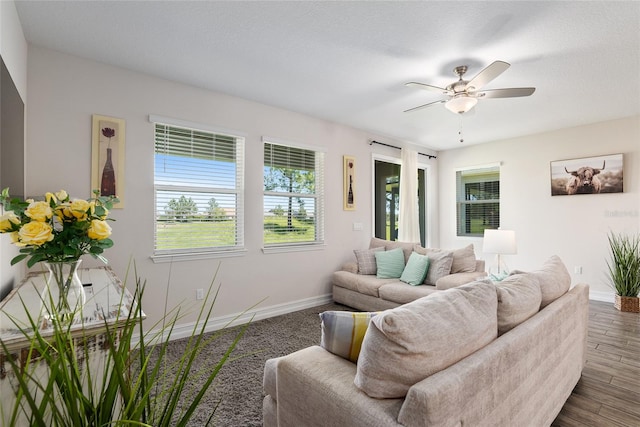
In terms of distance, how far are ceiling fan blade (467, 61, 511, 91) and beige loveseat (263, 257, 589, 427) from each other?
160cm

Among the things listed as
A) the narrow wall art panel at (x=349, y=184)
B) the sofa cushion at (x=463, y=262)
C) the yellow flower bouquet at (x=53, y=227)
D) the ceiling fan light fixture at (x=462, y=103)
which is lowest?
the sofa cushion at (x=463, y=262)

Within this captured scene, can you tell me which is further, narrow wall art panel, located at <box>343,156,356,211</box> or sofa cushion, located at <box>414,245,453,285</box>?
narrow wall art panel, located at <box>343,156,356,211</box>

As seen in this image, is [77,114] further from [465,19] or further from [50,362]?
[465,19]

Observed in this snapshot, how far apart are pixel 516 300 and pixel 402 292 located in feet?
6.87

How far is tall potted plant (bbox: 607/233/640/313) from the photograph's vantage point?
4059 millimetres

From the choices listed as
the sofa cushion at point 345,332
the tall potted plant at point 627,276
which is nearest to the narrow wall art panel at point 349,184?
the sofa cushion at point 345,332

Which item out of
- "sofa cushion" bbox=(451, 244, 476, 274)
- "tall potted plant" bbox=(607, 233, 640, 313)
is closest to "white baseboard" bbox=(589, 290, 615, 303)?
"tall potted plant" bbox=(607, 233, 640, 313)

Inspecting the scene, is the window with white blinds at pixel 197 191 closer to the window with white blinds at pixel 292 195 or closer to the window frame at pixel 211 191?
the window frame at pixel 211 191

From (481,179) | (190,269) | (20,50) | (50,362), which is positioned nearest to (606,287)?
(481,179)

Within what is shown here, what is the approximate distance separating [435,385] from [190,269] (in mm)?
2894

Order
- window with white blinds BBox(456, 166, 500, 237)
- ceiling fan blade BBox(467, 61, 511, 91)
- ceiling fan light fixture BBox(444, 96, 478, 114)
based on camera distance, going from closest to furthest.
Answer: ceiling fan blade BBox(467, 61, 511, 91) < ceiling fan light fixture BBox(444, 96, 478, 114) < window with white blinds BBox(456, 166, 500, 237)

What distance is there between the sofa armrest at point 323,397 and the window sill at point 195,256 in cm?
220

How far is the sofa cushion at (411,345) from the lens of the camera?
3.65 ft

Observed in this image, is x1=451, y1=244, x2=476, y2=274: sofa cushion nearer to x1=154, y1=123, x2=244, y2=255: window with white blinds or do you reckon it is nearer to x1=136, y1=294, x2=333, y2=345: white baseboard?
x1=136, y1=294, x2=333, y2=345: white baseboard
